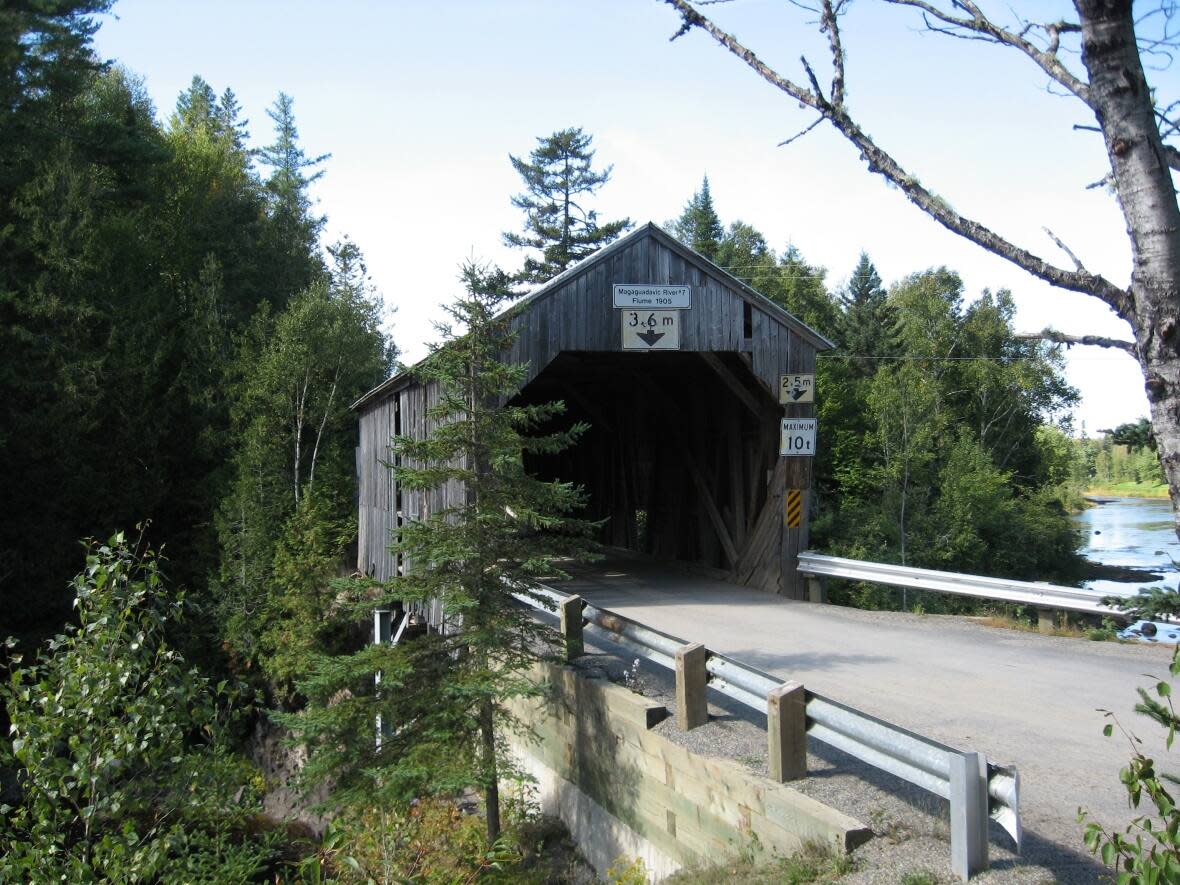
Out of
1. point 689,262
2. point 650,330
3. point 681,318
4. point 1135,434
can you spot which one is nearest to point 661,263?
point 689,262

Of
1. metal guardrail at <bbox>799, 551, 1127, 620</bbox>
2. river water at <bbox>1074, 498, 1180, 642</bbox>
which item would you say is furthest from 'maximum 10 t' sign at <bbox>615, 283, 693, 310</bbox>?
river water at <bbox>1074, 498, 1180, 642</bbox>

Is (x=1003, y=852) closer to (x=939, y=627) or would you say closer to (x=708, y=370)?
(x=939, y=627)

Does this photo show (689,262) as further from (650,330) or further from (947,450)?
(947,450)

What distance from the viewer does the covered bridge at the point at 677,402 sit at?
11844 millimetres

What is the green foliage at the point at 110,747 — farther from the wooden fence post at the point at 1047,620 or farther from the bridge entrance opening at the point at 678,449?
the bridge entrance opening at the point at 678,449

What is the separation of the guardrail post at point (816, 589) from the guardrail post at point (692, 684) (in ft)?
19.5

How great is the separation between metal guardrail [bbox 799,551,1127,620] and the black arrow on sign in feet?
10.6

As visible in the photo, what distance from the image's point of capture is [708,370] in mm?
14734

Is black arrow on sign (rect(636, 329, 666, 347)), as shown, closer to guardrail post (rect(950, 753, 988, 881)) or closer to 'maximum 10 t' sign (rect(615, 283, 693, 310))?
'maximum 10 t' sign (rect(615, 283, 693, 310))

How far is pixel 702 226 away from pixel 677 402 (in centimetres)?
3749

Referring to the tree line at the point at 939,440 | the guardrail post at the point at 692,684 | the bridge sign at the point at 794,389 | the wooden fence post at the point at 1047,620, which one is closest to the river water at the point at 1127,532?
the tree line at the point at 939,440

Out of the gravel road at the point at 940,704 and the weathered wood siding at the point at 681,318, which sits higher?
the weathered wood siding at the point at 681,318

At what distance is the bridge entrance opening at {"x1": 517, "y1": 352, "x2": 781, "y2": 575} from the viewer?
1327cm

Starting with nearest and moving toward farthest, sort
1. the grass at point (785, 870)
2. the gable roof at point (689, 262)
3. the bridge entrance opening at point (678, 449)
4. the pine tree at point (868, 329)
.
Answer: the grass at point (785, 870), the gable roof at point (689, 262), the bridge entrance opening at point (678, 449), the pine tree at point (868, 329)
